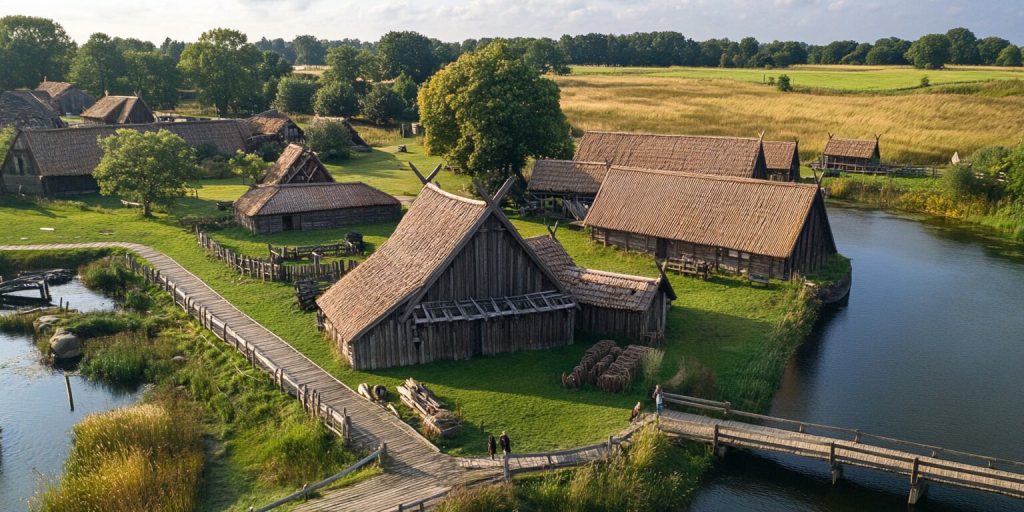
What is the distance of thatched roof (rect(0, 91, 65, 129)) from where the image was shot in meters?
78.4

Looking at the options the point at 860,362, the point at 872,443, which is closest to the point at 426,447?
the point at 872,443

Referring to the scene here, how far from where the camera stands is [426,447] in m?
21.5

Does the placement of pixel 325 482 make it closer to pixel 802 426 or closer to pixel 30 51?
pixel 802 426

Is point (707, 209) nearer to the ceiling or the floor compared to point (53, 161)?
nearer to the floor

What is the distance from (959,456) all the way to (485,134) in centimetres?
3757

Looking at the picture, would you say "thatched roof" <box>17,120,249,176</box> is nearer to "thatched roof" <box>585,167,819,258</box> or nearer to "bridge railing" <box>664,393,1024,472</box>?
"thatched roof" <box>585,167,819,258</box>

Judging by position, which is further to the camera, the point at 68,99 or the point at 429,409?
the point at 68,99

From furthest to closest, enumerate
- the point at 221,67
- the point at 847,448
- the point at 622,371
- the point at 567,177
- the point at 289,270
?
the point at 221,67 < the point at 567,177 < the point at 289,270 < the point at 622,371 < the point at 847,448

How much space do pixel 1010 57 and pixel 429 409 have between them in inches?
5571

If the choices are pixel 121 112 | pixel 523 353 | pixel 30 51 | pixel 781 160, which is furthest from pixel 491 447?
pixel 30 51

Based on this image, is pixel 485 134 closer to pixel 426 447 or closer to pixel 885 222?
pixel 885 222

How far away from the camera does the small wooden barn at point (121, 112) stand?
8419 centimetres

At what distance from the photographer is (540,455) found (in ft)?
68.3

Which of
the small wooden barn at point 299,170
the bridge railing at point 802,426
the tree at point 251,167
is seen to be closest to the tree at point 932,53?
the small wooden barn at point 299,170
